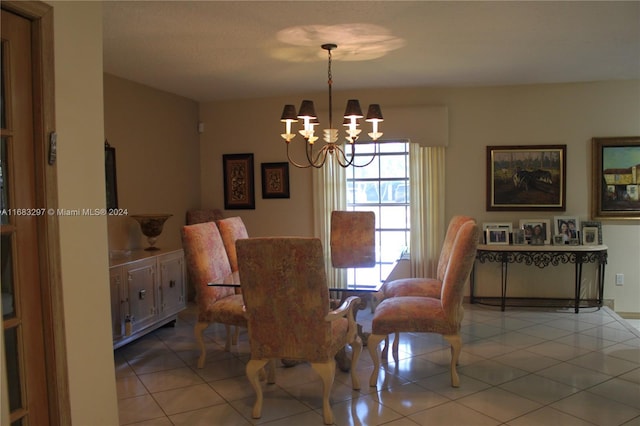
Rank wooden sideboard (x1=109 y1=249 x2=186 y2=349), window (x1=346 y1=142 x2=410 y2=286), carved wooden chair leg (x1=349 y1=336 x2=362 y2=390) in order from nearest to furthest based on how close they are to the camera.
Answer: carved wooden chair leg (x1=349 y1=336 x2=362 y2=390), wooden sideboard (x1=109 y1=249 x2=186 y2=349), window (x1=346 y1=142 x2=410 y2=286)

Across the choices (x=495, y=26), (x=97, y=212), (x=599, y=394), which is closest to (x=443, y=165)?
(x=495, y=26)

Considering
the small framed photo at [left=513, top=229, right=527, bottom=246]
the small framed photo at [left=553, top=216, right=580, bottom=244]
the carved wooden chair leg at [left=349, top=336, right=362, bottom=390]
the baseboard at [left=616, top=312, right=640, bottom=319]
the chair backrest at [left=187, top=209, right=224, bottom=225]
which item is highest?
the chair backrest at [left=187, top=209, right=224, bottom=225]

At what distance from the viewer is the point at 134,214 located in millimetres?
5039

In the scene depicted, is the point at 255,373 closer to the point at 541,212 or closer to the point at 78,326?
the point at 78,326

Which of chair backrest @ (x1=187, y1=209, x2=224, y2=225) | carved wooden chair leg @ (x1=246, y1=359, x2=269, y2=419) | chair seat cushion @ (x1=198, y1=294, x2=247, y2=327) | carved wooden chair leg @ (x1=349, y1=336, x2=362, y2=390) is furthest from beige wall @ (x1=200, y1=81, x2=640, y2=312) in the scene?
carved wooden chair leg @ (x1=246, y1=359, x2=269, y2=419)

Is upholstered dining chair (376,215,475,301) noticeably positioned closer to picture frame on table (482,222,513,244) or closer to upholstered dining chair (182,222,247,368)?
upholstered dining chair (182,222,247,368)

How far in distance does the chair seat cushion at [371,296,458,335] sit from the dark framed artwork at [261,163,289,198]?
303 cm

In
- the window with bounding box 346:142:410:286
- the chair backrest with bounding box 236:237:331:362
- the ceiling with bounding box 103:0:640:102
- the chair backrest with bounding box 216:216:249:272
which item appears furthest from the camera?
the window with bounding box 346:142:410:286

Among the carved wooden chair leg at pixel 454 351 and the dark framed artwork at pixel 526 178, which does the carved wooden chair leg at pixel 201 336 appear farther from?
the dark framed artwork at pixel 526 178

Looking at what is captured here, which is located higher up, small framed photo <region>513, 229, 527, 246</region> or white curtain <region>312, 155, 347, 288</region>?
white curtain <region>312, 155, 347, 288</region>

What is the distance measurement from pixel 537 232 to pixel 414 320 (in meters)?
2.80

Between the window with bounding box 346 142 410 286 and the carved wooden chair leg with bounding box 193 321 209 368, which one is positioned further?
the window with bounding box 346 142 410 286

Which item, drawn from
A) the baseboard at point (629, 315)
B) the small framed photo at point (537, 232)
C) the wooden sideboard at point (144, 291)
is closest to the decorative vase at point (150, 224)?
the wooden sideboard at point (144, 291)

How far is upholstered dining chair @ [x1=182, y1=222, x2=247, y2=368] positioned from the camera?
12.0 feet
